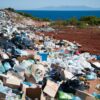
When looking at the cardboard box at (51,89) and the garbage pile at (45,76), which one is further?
the cardboard box at (51,89)

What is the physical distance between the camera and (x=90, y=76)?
10.5 metres

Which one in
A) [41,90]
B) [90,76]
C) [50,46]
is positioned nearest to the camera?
[41,90]

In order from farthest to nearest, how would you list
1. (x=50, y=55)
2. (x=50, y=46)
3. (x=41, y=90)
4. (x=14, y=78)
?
(x=50, y=46) → (x=50, y=55) → (x=14, y=78) → (x=41, y=90)

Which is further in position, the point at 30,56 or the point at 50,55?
the point at 50,55

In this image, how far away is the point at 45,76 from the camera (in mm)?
9773

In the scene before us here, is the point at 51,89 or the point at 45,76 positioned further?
the point at 45,76

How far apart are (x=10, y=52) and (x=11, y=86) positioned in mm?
3838

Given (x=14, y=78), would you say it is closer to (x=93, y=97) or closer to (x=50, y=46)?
(x=93, y=97)

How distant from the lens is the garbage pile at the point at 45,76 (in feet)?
26.8

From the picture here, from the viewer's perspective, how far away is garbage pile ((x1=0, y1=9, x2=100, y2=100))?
818cm

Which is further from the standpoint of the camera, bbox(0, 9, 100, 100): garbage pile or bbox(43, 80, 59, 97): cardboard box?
bbox(43, 80, 59, 97): cardboard box

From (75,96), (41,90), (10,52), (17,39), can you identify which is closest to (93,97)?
(75,96)

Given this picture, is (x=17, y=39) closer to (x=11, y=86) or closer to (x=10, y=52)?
(x=10, y=52)

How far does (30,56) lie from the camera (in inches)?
456
